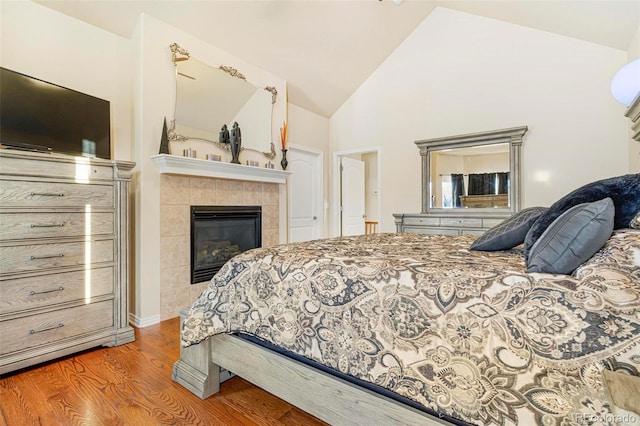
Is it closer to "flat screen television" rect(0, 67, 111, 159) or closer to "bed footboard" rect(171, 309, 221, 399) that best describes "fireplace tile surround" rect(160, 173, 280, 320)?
"flat screen television" rect(0, 67, 111, 159)

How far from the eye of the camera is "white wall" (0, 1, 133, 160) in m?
2.39

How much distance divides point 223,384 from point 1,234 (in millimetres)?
1596

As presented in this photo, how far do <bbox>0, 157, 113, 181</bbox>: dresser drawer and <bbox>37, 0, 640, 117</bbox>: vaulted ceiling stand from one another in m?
1.43

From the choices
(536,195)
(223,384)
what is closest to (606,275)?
(223,384)

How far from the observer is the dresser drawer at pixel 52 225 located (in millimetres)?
1914

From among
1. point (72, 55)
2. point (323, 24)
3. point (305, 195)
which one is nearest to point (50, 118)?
point (72, 55)

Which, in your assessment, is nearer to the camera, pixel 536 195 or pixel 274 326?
pixel 274 326

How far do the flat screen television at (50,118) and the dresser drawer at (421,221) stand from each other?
334 centimetres

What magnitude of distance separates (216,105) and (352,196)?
296 centimetres

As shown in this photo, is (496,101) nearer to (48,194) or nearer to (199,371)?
(199,371)

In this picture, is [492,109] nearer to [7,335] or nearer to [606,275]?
[606,275]

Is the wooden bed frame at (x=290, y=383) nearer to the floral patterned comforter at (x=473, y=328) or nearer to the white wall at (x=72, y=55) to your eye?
the floral patterned comforter at (x=473, y=328)

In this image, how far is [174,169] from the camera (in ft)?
9.58

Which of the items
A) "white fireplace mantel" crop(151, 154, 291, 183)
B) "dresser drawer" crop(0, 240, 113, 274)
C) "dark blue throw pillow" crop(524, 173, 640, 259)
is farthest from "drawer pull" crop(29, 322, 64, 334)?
"dark blue throw pillow" crop(524, 173, 640, 259)
